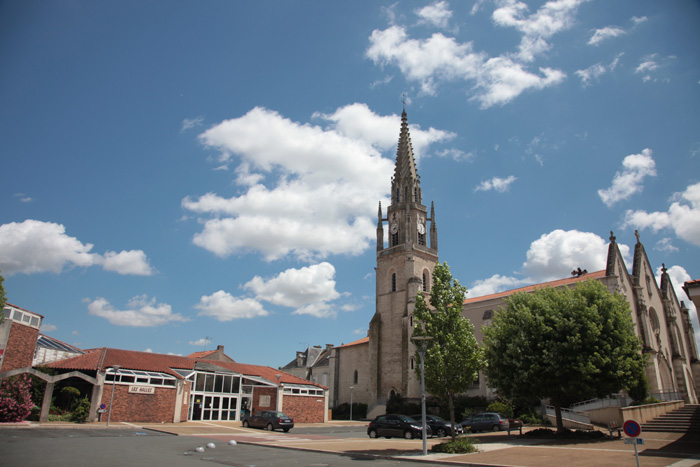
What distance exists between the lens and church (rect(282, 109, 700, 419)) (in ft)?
138

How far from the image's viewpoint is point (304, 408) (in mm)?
41594

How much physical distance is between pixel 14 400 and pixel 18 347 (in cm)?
776

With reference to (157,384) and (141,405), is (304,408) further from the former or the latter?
(141,405)

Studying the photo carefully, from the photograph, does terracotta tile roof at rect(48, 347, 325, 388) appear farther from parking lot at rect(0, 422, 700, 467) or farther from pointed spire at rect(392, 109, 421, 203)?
pointed spire at rect(392, 109, 421, 203)

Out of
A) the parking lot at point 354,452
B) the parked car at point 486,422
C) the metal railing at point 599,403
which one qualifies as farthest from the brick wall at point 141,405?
→ the metal railing at point 599,403

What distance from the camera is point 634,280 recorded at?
1730 inches

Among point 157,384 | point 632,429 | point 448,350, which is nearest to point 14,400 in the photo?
point 157,384

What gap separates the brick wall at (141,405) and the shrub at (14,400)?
5061 mm

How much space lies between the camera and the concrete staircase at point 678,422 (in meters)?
23.0

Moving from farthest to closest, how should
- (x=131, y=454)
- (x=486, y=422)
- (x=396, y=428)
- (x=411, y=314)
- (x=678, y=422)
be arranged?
(x=411, y=314), (x=486, y=422), (x=396, y=428), (x=678, y=422), (x=131, y=454)

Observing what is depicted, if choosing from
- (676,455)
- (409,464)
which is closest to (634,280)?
(676,455)

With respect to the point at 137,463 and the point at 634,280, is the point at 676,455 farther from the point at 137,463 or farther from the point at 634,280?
the point at 634,280

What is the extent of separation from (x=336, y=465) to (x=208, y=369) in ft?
87.8

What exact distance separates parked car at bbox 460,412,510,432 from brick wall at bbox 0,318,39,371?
99.0 ft
